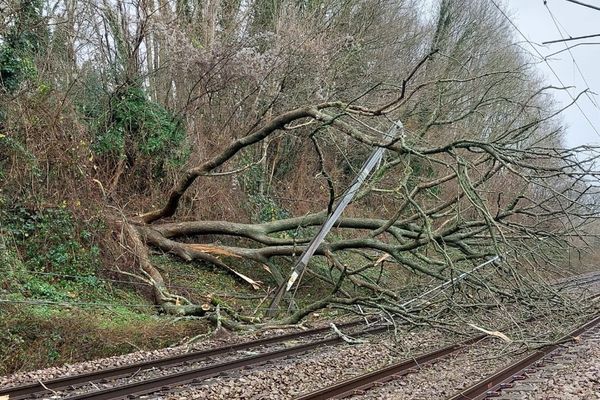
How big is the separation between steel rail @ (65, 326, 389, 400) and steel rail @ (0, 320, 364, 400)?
0.70 metres

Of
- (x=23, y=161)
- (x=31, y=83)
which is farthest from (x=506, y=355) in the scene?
(x=31, y=83)

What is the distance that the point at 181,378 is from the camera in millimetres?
8102

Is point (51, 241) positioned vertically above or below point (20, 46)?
below

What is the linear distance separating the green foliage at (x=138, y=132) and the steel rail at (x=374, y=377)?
34.5ft

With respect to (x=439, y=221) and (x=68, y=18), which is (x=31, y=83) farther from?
(x=439, y=221)

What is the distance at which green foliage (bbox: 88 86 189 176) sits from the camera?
16.7 m

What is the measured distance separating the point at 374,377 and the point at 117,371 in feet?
11.9

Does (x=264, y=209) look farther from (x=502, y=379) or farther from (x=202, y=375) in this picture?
(x=502, y=379)

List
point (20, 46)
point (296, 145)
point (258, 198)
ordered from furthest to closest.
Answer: point (296, 145), point (258, 198), point (20, 46)

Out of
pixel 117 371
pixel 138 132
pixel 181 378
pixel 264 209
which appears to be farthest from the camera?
pixel 264 209

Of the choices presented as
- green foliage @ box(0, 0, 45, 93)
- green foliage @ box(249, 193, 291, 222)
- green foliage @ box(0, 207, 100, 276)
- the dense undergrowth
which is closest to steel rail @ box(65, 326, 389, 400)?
the dense undergrowth

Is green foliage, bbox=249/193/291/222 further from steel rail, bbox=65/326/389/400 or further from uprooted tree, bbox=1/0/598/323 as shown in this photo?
steel rail, bbox=65/326/389/400

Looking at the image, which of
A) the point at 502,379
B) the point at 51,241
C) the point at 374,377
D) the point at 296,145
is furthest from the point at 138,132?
the point at 502,379

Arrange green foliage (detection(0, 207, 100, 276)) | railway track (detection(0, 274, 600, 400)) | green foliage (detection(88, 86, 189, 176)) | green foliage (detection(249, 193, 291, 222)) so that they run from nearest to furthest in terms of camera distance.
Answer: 1. railway track (detection(0, 274, 600, 400))
2. green foliage (detection(0, 207, 100, 276))
3. green foliage (detection(88, 86, 189, 176))
4. green foliage (detection(249, 193, 291, 222))
